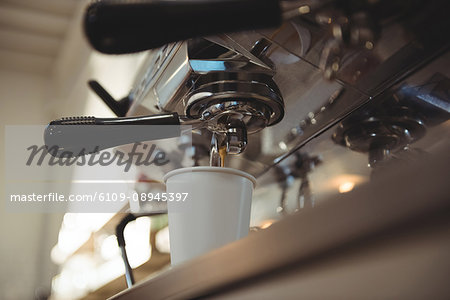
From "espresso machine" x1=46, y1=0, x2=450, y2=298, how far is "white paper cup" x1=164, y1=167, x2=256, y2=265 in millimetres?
62

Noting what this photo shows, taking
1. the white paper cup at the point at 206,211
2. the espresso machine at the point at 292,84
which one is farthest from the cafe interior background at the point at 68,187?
the white paper cup at the point at 206,211

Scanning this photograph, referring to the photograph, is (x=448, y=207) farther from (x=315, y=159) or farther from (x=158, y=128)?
(x=315, y=159)

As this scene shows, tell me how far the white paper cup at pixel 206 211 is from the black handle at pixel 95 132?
0.18ft

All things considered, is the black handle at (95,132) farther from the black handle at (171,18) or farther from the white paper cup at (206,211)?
the black handle at (171,18)

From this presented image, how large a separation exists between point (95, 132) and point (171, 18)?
22cm

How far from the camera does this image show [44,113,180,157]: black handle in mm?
491

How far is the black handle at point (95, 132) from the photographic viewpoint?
491 mm

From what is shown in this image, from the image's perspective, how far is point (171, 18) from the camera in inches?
12.2

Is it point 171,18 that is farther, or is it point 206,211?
point 206,211

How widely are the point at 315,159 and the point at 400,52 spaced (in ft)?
0.76

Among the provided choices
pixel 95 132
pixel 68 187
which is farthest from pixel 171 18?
pixel 68 187

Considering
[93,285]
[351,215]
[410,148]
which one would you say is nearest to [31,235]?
[93,285]

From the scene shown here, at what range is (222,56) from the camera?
1.76ft

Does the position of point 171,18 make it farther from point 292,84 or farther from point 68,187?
point 68,187
